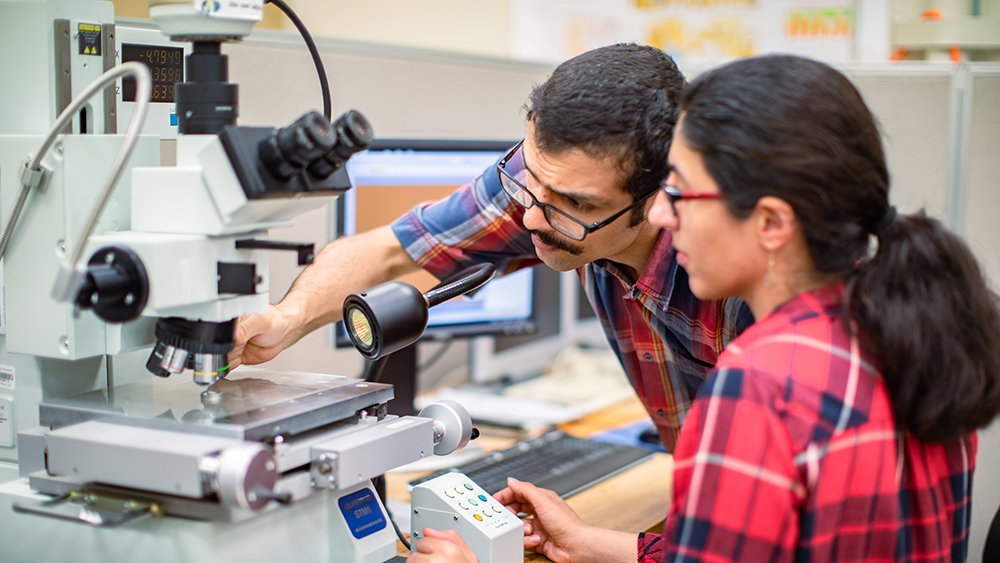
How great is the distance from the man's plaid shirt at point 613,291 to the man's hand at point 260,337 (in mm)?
292

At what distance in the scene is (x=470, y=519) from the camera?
0.90 meters

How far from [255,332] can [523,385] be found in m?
1.09

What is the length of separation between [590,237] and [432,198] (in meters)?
0.62

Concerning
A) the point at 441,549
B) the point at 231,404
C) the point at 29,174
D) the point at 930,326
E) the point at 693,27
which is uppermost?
the point at 693,27

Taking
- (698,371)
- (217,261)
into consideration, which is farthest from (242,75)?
(698,371)

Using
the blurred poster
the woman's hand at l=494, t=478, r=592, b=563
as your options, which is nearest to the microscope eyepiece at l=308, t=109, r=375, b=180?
the woman's hand at l=494, t=478, r=592, b=563

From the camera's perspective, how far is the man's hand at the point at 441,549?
83cm

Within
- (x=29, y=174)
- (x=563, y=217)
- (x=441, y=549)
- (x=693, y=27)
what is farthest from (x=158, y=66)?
(x=693, y=27)

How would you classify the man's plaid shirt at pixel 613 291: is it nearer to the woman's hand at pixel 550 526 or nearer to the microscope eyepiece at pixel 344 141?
the woman's hand at pixel 550 526

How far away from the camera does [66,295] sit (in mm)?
666

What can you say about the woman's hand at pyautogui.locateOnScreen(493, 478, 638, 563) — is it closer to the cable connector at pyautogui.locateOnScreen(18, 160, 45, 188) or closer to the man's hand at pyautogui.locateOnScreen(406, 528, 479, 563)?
the man's hand at pyautogui.locateOnScreen(406, 528, 479, 563)

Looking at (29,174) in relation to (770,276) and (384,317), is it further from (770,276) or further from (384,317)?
(770,276)

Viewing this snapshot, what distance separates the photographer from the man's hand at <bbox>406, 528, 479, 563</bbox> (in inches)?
32.9

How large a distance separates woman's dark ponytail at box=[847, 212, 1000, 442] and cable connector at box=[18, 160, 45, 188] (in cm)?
75
